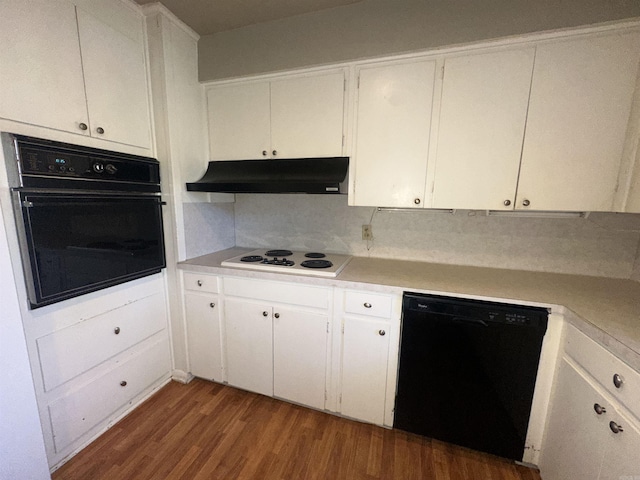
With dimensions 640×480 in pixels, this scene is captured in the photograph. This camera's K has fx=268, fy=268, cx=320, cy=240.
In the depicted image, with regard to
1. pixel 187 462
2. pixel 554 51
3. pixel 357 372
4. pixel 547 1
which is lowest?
pixel 187 462

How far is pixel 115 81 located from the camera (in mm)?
1554

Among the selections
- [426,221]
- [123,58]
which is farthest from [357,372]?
[123,58]

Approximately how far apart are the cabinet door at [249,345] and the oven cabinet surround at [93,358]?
530 millimetres

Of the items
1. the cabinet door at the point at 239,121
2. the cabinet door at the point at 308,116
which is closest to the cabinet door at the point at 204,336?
the cabinet door at the point at 239,121

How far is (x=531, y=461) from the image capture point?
141 cm

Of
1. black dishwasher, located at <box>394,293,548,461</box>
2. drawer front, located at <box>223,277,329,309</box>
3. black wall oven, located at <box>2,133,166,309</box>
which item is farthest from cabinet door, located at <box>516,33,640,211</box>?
black wall oven, located at <box>2,133,166,309</box>

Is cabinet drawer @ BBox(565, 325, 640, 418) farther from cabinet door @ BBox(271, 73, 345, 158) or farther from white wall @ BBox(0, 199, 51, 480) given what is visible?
white wall @ BBox(0, 199, 51, 480)

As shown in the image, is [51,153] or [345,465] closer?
[51,153]

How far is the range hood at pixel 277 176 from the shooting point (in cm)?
167

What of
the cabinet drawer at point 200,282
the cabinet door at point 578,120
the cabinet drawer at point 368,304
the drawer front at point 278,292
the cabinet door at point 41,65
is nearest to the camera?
the cabinet door at point 41,65

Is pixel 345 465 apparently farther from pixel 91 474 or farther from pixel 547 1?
pixel 547 1

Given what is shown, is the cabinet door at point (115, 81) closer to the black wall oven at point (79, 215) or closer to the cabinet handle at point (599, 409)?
the black wall oven at point (79, 215)

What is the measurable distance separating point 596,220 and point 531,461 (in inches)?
56.5

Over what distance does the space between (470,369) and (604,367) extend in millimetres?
525
